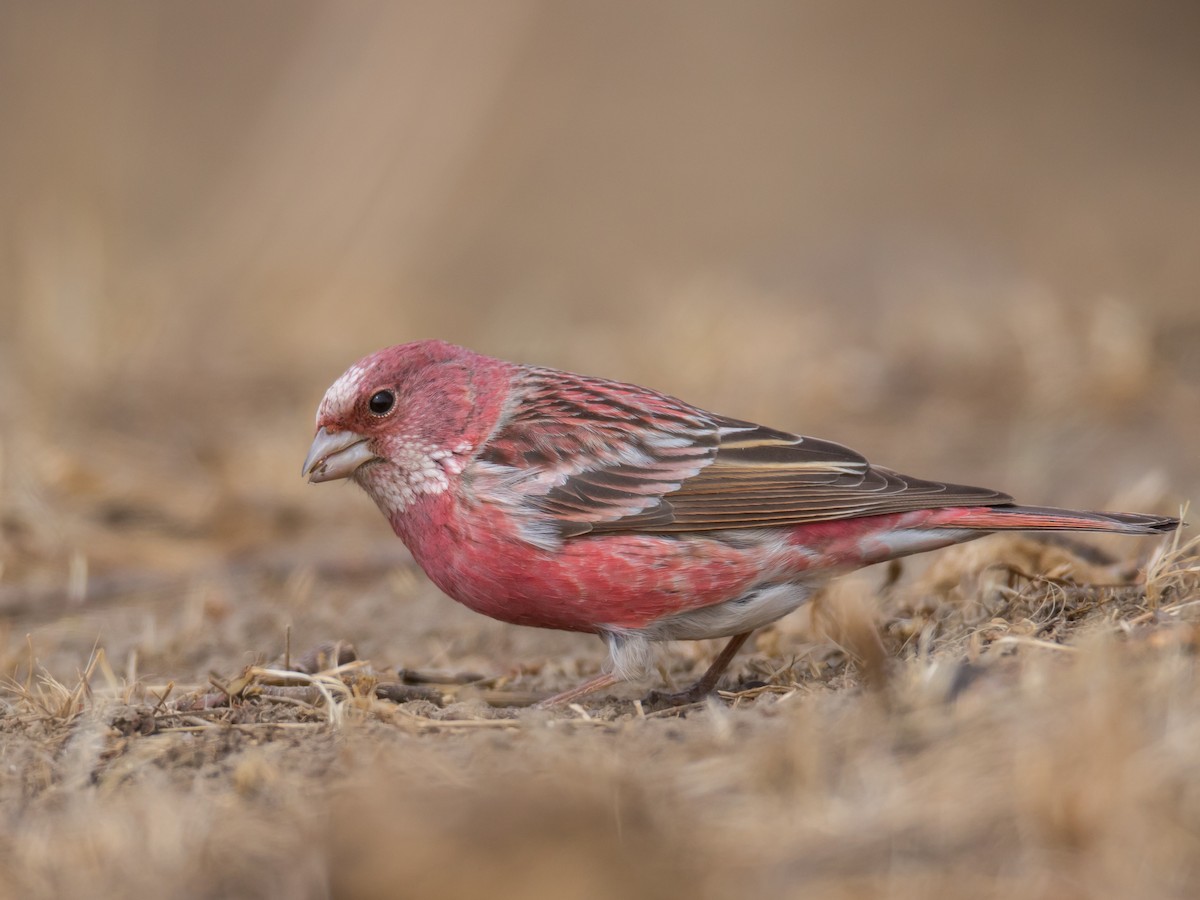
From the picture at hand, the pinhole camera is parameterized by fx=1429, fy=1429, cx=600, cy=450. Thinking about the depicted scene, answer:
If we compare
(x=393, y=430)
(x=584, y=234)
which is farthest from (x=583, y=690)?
(x=584, y=234)

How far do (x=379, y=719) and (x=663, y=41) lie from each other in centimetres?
1667

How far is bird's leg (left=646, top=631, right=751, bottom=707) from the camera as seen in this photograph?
5.17 m

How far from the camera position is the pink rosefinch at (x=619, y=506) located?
5.00m

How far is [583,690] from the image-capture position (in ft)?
16.4

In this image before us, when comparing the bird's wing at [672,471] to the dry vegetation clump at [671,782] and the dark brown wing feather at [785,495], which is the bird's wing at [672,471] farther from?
the dry vegetation clump at [671,782]

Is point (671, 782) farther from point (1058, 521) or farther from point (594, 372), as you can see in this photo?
point (594, 372)

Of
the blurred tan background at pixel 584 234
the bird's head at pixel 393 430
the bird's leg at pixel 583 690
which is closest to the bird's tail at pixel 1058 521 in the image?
the bird's leg at pixel 583 690

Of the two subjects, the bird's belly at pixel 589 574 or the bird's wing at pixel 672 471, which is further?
the bird's wing at pixel 672 471

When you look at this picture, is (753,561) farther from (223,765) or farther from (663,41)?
(663,41)

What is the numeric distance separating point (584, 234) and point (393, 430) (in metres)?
10.4

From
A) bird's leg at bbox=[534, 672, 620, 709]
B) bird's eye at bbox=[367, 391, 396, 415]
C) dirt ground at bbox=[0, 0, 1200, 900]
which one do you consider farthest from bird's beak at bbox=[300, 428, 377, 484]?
bird's leg at bbox=[534, 672, 620, 709]

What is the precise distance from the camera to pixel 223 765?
157 inches

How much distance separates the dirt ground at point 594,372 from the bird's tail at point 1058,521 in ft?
0.55

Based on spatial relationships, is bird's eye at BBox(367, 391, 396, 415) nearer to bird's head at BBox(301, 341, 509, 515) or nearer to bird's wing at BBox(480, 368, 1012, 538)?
bird's head at BBox(301, 341, 509, 515)
